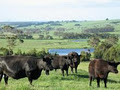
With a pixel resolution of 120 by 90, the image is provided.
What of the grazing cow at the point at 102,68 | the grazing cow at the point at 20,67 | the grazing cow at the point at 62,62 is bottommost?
the grazing cow at the point at 62,62

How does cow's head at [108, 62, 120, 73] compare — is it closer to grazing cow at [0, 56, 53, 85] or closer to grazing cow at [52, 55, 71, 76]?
grazing cow at [0, 56, 53, 85]

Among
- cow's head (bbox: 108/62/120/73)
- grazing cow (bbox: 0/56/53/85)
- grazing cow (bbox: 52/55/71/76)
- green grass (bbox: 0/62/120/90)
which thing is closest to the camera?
green grass (bbox: 0/62/120/90)

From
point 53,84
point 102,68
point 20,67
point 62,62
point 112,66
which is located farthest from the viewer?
point 62,62

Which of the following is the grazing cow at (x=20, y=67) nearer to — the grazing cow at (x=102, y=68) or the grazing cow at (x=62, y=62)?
the grazing cow at (x=102, y=68)

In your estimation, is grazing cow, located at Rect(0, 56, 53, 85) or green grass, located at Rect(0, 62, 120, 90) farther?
grazing cow, located at Rect(0, 56, 53, 85)

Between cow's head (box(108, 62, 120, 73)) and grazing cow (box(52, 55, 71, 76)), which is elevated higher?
cow's head (box(108, 62, 120, 73))

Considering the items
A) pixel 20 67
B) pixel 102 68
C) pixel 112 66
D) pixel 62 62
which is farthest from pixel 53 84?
pixel 62 62

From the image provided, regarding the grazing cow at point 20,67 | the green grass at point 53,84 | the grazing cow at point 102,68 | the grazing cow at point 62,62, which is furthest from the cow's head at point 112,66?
the grazing cow at point 62,62

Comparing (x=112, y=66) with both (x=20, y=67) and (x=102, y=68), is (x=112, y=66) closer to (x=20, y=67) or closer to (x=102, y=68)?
(x=102, y=68)

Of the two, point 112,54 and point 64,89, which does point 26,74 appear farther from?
point 112,54

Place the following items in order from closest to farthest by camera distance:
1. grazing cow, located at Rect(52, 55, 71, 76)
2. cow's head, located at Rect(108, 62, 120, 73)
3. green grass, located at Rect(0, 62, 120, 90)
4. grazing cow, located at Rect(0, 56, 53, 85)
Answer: green grass, located at Rect(0, 62, 120, 90) → grazing cow, located at Rect(0, 56, 53, 85) → cow's head, located at Rect(108, 62, 120, 73) → grazing cow, located at Rect(52, 55, 71, 76)

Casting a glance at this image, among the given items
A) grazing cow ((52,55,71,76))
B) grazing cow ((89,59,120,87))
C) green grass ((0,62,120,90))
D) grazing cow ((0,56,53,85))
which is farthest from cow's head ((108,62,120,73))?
grazing cow ((52,55,71,76))

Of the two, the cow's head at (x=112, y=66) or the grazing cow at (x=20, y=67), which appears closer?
the grazing cow at (x=20, y=67)

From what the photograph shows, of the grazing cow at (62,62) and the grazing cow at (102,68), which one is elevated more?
the grazing cow at (102,68)
